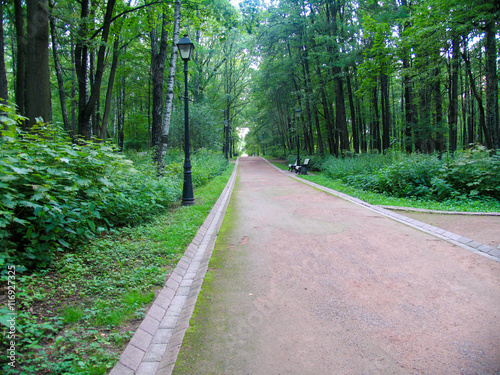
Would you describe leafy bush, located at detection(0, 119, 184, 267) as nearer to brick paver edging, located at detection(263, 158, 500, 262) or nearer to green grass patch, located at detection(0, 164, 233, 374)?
green grass patch, located at detection(0, 164, 233, 374)

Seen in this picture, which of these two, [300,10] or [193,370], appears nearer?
[193,370]

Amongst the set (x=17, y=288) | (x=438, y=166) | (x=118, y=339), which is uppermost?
(x=438, y=166)

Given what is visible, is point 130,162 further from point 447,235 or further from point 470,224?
point 470,224

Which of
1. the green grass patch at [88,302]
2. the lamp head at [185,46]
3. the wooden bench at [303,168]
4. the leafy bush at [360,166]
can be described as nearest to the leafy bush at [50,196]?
the green grass patch at [88,302]

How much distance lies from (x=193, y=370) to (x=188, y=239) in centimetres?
348

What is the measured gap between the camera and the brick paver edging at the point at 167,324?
242 centimetres

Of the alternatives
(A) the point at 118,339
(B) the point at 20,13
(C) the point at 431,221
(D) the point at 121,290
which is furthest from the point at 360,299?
(B) the point at 20,13

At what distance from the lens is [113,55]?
16031 mm

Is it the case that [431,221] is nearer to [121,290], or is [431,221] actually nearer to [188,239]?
[188,239]

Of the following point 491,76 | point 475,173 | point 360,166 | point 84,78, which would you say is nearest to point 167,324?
point 475,173

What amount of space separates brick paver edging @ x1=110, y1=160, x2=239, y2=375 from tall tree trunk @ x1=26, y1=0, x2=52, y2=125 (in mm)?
5313

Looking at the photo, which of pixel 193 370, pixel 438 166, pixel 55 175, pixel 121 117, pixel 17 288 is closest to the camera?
pixel 193 370

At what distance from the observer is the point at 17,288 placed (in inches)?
123

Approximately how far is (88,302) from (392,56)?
16.2 meters
